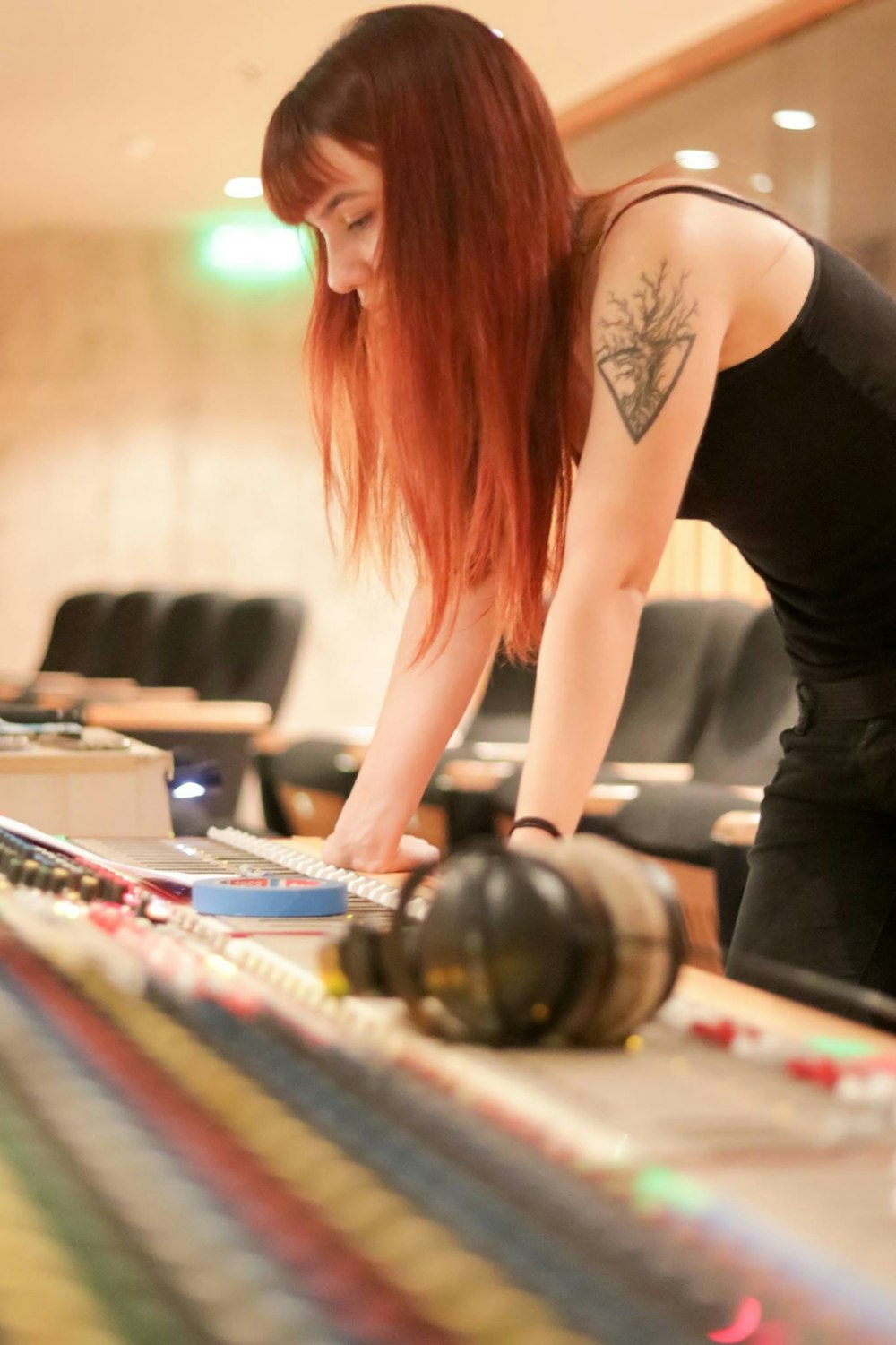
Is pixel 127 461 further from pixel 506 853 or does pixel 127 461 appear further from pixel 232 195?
pixel 506 853

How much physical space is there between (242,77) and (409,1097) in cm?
650

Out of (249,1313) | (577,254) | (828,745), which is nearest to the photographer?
(249,1313)

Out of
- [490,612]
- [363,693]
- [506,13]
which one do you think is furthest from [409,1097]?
[363,693]

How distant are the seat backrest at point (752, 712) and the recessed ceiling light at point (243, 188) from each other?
4.61 meters

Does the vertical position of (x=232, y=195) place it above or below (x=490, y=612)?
above

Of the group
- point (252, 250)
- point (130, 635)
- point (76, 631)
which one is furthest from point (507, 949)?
point (252, 250)

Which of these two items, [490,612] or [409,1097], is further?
A: [490,612]

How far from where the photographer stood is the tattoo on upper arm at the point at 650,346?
1126 millimetres

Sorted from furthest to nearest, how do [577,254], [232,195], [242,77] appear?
[232,195]
[242,77]
[577,254]

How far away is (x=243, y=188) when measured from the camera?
8.33m

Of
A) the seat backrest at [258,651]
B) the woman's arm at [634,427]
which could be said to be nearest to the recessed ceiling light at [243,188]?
the seat backrest at [258,651]

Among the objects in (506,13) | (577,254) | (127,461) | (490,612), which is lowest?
(490,612)

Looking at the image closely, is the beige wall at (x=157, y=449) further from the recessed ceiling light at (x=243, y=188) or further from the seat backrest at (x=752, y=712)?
the seat backrest at (x=752, y=712)

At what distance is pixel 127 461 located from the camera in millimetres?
9164
